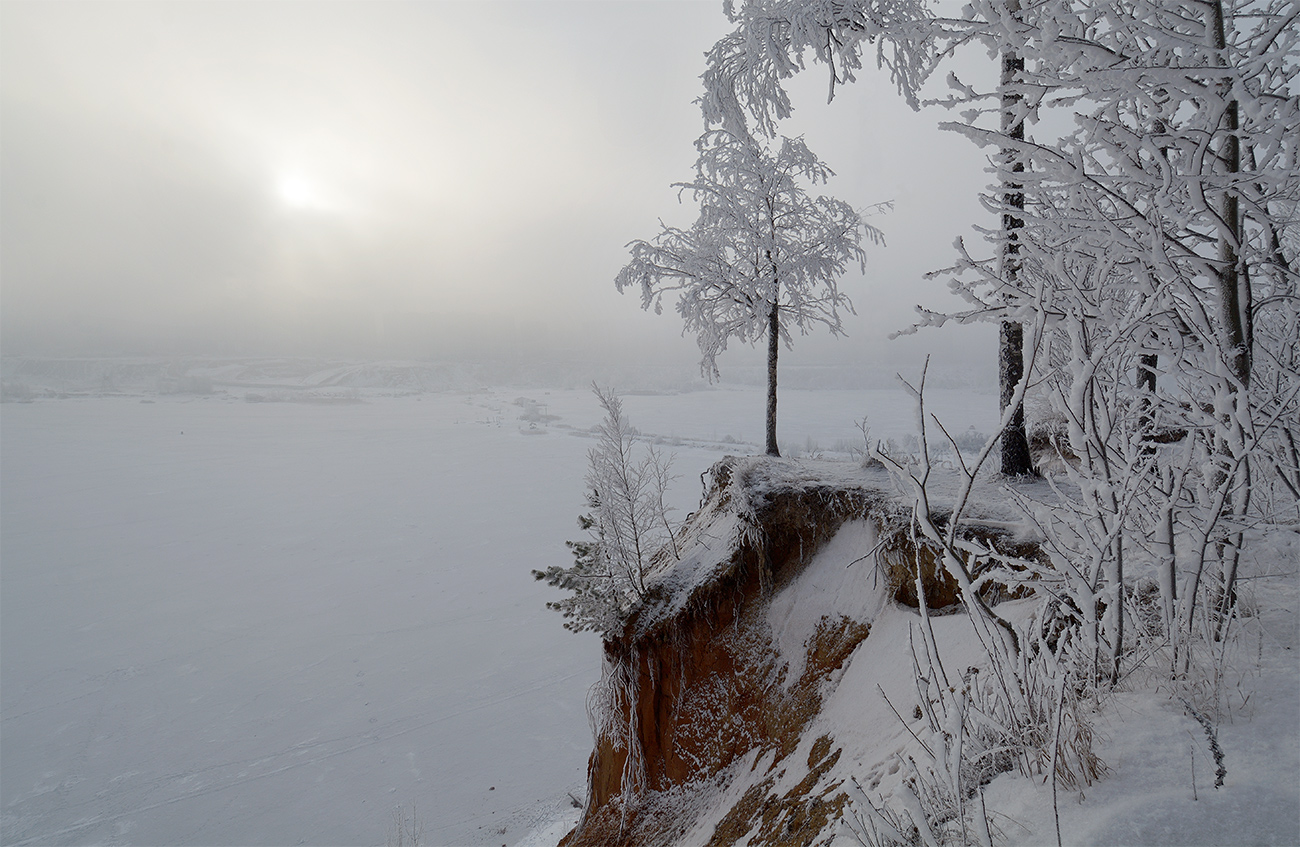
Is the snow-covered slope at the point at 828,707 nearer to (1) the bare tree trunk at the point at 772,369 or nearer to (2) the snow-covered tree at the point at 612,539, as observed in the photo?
(2) the snow-covered tree at the point at 612,539

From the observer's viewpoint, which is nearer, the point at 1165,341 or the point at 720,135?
the point at 1165,341

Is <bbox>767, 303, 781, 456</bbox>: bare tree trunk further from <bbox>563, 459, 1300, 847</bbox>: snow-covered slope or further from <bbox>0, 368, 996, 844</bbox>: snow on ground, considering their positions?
<bbox>0, 368, 996, 844</bbox>: snow on ground

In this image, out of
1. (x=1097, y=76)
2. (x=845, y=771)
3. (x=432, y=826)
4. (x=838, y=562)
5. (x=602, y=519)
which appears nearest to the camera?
(x=1097, y=76)

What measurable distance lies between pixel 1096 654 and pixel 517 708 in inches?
865

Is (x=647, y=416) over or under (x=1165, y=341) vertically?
under

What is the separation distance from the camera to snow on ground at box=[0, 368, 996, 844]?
15.8 meters

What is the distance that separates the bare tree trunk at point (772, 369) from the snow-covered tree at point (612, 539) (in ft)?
7.62

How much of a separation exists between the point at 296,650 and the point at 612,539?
22892 mm

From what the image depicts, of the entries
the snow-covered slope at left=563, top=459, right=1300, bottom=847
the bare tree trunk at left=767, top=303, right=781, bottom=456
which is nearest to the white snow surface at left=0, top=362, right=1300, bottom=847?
the snow-covered slope at left=563, top=459, right=1300, bottom=847

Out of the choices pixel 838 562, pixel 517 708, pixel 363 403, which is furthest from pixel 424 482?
pixel 363 403

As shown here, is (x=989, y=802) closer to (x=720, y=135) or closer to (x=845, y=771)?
(x=845, y=771)

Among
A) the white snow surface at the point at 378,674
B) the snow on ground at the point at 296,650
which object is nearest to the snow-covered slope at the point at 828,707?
the white snow surface at the point at 378,674

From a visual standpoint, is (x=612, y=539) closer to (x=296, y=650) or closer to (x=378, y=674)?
(x=378, y=674)

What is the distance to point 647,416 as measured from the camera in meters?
79.6
